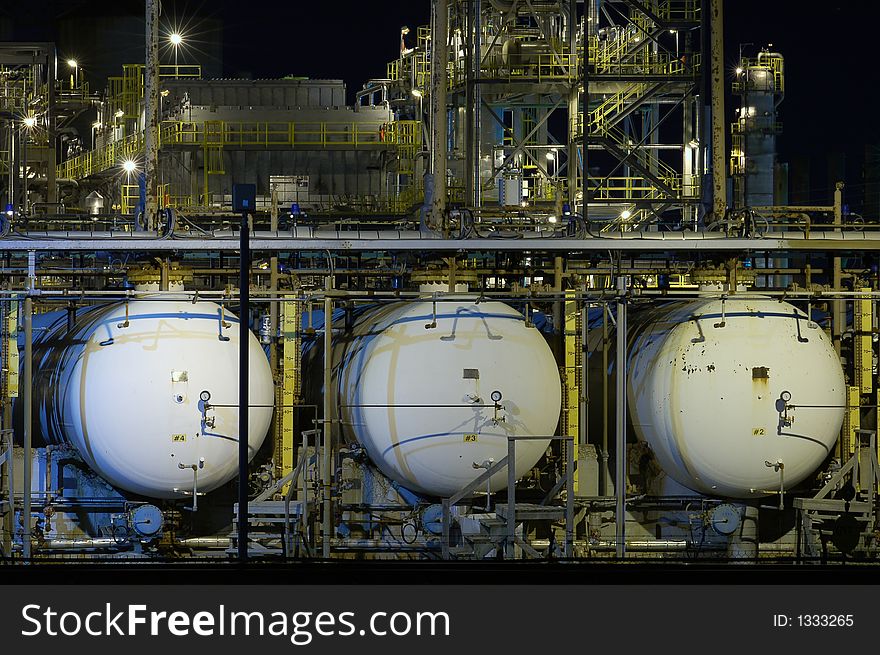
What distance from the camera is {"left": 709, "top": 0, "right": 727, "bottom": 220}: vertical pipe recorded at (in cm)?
2188

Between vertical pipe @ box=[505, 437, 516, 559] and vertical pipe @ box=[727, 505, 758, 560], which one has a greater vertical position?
vertical pipe @ box=[505, 437, 516, 559]

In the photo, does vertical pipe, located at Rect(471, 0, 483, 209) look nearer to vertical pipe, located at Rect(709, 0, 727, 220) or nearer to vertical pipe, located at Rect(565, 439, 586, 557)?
vertical pipe, located at Rect(709, 0, 727, 220)

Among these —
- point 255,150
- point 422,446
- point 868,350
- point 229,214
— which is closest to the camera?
point 422,446

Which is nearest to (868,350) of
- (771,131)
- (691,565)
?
(691,565)

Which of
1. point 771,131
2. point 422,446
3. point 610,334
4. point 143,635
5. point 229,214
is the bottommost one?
point 143,635

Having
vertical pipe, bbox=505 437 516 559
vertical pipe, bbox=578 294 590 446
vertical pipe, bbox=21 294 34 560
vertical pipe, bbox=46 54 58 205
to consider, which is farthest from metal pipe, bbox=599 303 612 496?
vertical pipe, bbox=46 54 58 205

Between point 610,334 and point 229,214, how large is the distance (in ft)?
27.8

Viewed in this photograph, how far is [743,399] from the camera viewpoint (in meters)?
18.8

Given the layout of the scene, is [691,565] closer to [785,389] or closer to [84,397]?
[785,389]

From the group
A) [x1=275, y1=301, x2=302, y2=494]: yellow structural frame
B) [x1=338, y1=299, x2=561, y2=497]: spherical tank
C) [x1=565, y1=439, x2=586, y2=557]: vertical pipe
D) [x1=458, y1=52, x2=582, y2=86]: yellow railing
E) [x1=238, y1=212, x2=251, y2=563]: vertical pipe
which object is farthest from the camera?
[x1=458, y1=52, x2=582, y2=86]: yellow railing

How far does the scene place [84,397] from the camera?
1886cm

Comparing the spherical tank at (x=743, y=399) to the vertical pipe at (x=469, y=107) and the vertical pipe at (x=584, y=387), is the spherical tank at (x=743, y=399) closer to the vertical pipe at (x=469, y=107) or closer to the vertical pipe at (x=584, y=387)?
the vertical pipe at (x=584, y=387)

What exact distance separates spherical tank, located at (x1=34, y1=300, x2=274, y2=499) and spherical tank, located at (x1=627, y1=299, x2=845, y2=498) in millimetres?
5443

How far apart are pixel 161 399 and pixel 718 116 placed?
950 cm
